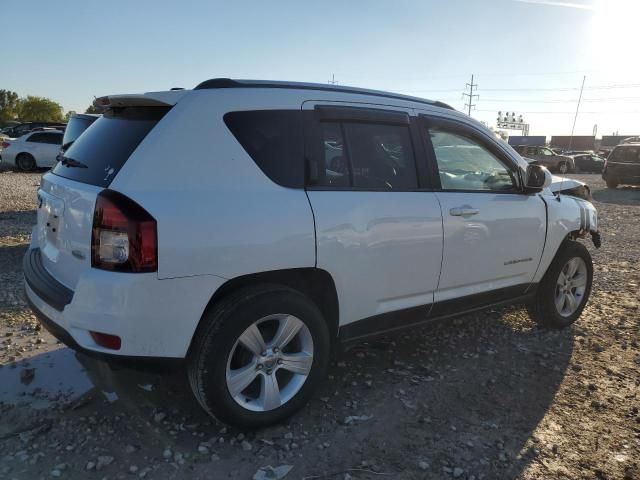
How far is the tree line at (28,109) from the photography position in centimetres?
8438

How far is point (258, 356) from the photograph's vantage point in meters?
2.83

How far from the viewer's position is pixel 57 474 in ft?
8.30

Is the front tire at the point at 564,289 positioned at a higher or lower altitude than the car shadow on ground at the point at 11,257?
higher

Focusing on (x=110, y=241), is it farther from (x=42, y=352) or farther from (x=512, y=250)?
(x=512, y=250)

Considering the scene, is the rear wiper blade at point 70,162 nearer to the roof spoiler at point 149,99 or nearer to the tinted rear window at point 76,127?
the roof spoiler at point 149,99

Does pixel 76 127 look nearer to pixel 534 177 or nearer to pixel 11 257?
pixel 11 257

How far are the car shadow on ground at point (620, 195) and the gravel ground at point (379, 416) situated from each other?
43.5 ft

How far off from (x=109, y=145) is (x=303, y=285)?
133cm

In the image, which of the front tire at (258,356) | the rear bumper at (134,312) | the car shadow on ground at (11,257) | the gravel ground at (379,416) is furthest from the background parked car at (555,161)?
the rear bumper at (134,312)

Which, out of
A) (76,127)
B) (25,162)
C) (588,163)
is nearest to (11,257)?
(76,127)

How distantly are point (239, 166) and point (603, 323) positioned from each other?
156 inches

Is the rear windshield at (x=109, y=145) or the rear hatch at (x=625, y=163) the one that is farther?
the rear hatch at (x=625, y=163)

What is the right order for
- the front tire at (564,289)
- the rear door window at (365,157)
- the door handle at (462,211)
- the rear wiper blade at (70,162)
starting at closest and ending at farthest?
the rear wiper blade at (70,162), the rear door window at (365,157), the door handle at (462,211), the front tire at (564,289)

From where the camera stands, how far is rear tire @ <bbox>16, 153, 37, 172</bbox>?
19.1 m
